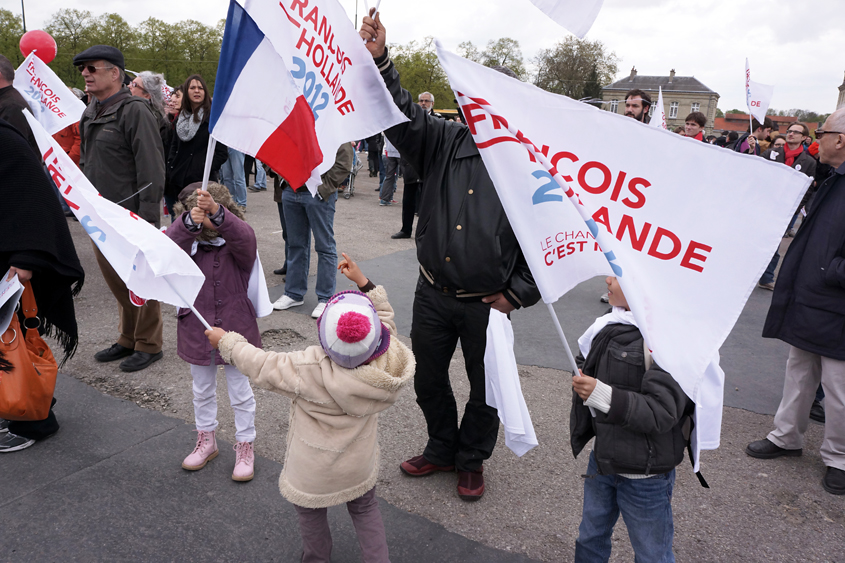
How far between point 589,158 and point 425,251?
3.69ft

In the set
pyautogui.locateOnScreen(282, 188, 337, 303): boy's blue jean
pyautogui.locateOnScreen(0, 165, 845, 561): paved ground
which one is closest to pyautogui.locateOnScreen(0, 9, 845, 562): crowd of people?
pyautogui.locateOnScreen(0, 165, 845, 561): paved ground

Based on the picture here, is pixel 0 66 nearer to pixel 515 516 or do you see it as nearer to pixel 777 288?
pixel 515 516

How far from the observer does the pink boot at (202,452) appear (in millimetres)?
3139

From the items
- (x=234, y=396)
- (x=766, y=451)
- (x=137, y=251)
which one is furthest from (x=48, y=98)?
(x=766, y=451)

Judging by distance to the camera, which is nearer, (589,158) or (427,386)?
(589,158)

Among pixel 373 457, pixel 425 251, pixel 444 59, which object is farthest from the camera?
pixel 425 251

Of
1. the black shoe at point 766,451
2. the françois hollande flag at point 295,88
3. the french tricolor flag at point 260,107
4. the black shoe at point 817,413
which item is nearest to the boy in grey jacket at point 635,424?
the françois hollande flag at point 295,88

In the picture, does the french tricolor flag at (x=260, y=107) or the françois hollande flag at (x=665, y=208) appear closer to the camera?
the françois hollande flag at (x=665, y=208)

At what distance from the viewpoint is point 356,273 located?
2561mm

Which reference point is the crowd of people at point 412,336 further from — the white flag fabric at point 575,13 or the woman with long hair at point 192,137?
the woman with long hair at point 192,137

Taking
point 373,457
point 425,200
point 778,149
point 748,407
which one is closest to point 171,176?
point 425,200

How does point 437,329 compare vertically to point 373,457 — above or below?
above

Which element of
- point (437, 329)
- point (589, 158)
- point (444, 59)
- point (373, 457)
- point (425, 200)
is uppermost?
point (444, 59)

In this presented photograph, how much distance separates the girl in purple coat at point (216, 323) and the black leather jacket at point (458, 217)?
3.28ft
